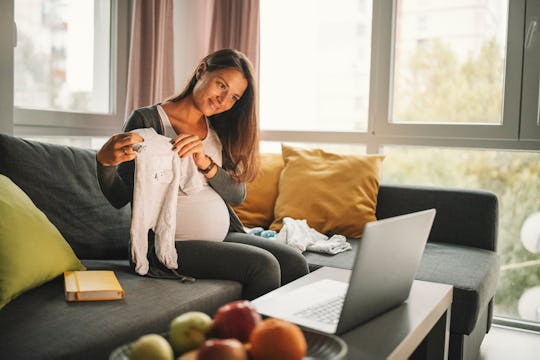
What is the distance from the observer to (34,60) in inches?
106

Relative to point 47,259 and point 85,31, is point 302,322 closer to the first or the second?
point 47,259

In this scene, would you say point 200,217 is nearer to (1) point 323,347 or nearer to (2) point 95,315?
(2) point 95,315

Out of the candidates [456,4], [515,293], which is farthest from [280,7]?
[515,293]

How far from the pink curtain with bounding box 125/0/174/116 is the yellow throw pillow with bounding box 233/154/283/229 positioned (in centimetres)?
82

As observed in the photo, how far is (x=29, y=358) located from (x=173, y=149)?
87 cm

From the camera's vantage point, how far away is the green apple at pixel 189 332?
87 centimetres

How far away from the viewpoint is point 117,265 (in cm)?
194

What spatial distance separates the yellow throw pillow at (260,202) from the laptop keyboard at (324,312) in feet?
4.97

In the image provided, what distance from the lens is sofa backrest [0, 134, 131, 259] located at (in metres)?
1.88

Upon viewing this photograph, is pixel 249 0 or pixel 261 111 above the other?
pixel 249 0

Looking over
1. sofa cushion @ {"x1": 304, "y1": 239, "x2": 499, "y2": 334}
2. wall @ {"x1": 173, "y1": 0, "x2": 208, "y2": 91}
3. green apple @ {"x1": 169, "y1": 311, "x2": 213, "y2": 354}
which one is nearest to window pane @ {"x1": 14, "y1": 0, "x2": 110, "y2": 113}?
wall @ {"x1": 173, "y1": 0, "x2": 208, "y2": 91}

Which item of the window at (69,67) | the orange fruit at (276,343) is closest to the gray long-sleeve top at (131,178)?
the window at (69,67)

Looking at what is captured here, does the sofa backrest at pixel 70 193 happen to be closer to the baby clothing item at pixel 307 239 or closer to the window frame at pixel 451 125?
the baby clothing item at pixel 307 239

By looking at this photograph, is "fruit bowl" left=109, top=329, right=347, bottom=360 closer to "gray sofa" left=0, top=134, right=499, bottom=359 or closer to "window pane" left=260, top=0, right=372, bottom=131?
"gray sofa" left=0, top=134, right=499, bottom=359
